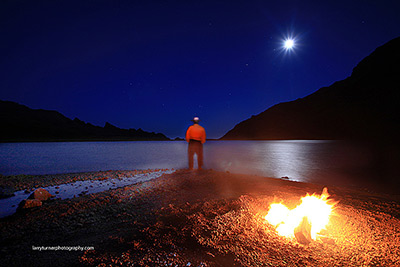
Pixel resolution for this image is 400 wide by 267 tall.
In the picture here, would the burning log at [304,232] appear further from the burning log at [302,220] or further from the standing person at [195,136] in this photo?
the standing person at [195,136]

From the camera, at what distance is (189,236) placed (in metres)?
3.80

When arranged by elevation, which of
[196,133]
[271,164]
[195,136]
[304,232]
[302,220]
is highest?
[196,133]

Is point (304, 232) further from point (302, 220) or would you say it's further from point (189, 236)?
point (189, 236)

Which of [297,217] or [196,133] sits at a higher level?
[196,133]

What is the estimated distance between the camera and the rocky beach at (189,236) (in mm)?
3258

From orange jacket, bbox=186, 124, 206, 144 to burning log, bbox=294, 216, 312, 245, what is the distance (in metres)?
8.63

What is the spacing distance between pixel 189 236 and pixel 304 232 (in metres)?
2.63

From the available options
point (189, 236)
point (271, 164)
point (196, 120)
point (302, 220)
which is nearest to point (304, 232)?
point (302, 220)

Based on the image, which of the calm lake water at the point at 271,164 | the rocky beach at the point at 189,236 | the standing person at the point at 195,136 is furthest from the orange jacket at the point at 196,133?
the rocky beach at the point at 189,236

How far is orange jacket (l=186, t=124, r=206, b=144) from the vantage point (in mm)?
12054

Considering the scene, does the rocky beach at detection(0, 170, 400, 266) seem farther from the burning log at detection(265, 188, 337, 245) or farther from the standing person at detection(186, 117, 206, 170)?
the standing person at detection(186, 117, 206, 170)

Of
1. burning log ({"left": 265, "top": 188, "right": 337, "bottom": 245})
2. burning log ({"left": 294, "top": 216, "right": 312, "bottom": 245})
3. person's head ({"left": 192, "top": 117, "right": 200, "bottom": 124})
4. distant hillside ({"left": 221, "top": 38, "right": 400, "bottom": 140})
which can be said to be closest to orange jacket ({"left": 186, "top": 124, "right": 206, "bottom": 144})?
person's head ({"left": 192, "top": 117, "right": 200, "bottom": 124})

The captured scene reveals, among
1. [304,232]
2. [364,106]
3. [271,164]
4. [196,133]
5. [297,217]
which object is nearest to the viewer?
[304,232]

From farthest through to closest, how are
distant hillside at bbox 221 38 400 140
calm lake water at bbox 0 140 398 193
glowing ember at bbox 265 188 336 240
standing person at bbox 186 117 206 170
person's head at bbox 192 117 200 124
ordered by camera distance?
distant hillside at bbox 221 38 400 140, calm lake water at bbox 0 140 398 193, standing person at bbox 186 117 206 170, person's head at bbox 192 117 200 124, glowing ember at bbox 265 188 336 240
